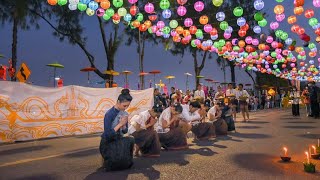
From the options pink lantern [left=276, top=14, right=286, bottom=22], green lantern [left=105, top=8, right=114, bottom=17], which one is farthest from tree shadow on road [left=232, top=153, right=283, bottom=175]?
pink lantern [left=276, top=14, right=286, bottom=22]

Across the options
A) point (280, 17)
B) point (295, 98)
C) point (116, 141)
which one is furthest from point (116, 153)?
point (295, 98)

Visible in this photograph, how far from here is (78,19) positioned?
2836 centimetres

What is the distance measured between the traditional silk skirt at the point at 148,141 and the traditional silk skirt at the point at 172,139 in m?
0.95

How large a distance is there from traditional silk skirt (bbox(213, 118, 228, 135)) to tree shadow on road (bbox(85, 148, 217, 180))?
327 centimetres

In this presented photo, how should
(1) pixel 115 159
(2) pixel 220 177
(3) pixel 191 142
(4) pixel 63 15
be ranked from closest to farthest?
(2) pixel 220 177 → (1) pixel 115 159 → (3) pixel 191 142 → (4) pixel 63 15

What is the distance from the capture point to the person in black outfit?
19422 millimetres

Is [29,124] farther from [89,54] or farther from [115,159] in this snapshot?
[89,54]

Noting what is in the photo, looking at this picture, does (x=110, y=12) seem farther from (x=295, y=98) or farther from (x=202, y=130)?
(x=295, y=98)

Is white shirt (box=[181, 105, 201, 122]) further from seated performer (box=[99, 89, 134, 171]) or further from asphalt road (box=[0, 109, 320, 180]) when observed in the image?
seated performer (box=[99, 89, 134, 171])

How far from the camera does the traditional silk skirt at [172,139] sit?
9.15 meters


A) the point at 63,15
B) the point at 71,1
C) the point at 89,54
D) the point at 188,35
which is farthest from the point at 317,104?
the point at 63,15

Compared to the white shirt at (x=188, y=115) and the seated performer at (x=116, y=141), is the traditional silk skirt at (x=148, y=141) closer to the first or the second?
the seated performer at (x=116, y=141)

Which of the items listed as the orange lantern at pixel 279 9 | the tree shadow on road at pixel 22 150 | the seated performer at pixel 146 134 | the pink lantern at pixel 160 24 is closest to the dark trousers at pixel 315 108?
the orange lantern at pixel 279 9

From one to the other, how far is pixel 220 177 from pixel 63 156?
4507 millimetres
